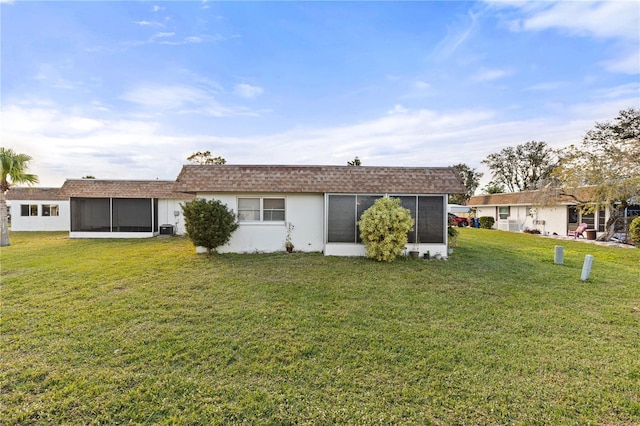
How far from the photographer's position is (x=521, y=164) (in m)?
39.9

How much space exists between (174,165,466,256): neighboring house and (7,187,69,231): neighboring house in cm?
1954

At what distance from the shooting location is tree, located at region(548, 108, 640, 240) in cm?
1545

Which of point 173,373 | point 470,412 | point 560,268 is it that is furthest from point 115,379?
point 560,268

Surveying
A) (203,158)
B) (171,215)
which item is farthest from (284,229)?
(203,158)

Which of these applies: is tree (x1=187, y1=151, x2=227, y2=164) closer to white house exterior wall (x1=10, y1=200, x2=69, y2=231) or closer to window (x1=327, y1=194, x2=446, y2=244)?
white house exterior wall (x1=10, y1=200, x2=69, y2=231)

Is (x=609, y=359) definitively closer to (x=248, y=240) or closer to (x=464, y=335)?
(x=464, y=335)

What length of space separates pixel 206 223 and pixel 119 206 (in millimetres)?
14072

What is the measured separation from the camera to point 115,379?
11.4ft

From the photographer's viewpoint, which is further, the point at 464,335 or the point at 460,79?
the point at 460,79

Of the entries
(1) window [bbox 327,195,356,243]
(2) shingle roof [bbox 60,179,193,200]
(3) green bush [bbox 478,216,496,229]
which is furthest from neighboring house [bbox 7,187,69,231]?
(3) green bush [bbox 478,216,496,229]

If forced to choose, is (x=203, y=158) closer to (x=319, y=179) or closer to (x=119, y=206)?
(x=119, y=206)

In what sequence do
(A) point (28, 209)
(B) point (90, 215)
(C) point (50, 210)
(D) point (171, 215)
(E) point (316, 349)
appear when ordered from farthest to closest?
(C) point (50, 210), (A) point (28, 209), (B) point (90, 215), (D) point (171, 215), (E) point (316, 349)

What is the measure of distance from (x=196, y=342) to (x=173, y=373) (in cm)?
79

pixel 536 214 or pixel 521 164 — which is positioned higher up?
pixel 521 164
